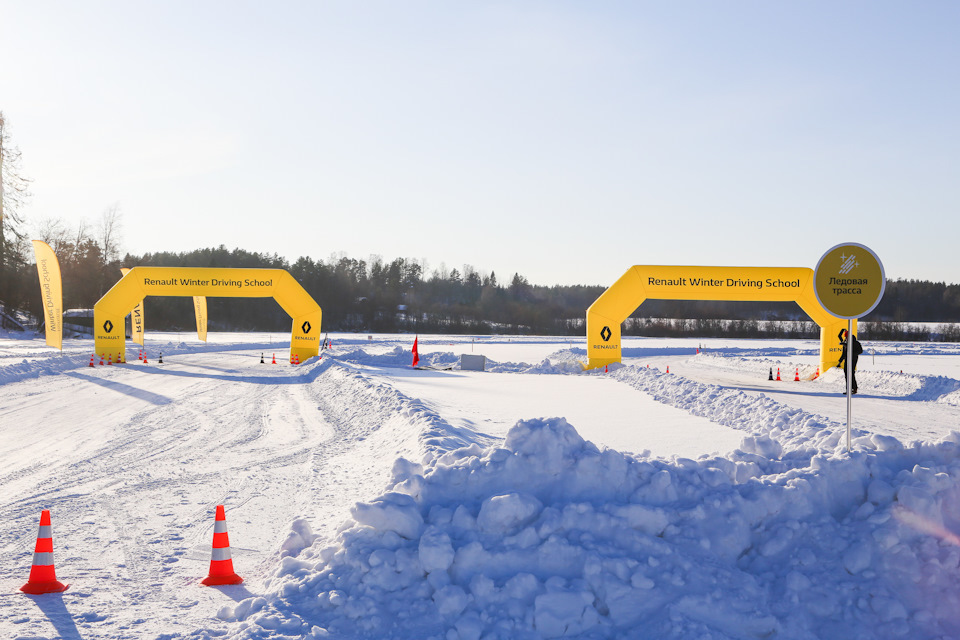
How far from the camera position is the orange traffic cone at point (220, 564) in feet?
16.0

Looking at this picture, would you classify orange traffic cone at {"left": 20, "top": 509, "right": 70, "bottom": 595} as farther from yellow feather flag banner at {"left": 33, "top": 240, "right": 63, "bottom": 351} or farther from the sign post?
yellow feather flag banner at {"left": 33, "top": 240, "right": 63, "bottom": 351}

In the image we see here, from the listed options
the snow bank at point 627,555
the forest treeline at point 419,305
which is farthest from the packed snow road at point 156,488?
the forest treeline at point 419,305

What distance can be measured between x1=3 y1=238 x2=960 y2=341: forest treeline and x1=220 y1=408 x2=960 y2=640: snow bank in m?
58.9

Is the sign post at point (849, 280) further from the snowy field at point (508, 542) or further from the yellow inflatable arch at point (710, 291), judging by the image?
the yellow inflatable arch at point (710, 291)

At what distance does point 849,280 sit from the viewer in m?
7.44

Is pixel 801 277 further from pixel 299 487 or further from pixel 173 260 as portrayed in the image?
pixel 173 260

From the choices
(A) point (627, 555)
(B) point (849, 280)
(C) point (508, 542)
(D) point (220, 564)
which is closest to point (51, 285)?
(D) point (220, 564)

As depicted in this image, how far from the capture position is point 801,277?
73.5 ft

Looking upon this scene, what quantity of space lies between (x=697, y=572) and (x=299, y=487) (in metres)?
4.95

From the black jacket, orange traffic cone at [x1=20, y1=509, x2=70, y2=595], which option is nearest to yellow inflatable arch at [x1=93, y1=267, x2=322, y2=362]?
the black jacket

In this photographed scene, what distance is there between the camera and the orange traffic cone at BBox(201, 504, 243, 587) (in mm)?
4867

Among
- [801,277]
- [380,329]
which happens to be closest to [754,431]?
[801,277]

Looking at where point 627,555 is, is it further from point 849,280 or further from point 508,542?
point 849,280

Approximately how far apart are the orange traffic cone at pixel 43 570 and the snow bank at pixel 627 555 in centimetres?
152
